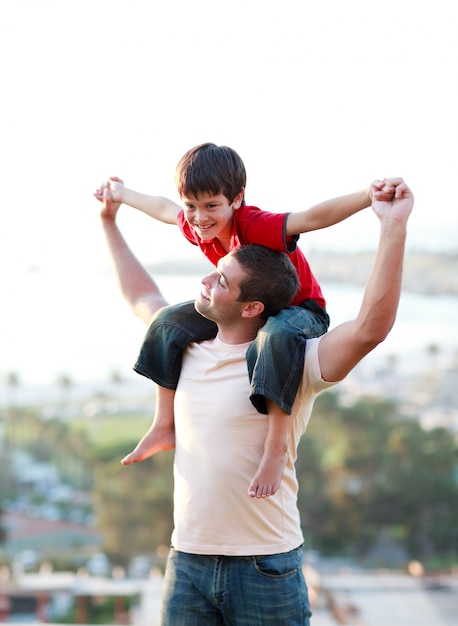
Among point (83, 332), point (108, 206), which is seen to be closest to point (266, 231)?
point (108, 206)

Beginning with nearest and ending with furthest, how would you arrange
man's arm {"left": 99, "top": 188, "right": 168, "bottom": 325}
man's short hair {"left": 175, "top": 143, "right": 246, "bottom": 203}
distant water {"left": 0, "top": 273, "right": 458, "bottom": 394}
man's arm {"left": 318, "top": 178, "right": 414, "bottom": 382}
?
man's arm {"left": 318, "top": 178, "right": 414, "bottom": 382} → man's short hair {"left": 175, "top": 143, "right": 246, "bottom": 203} → man's arm {"left": 99, "top": 188, "right": 168, "bottom": 325} → distant water {"left": 0, "top": 273, "right": 458, "bottom": 394}

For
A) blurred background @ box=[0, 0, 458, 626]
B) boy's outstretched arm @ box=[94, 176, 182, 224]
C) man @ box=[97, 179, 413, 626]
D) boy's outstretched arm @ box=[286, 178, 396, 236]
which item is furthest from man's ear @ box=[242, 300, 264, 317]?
blurred background @ box=[0, 0, 458, 626]

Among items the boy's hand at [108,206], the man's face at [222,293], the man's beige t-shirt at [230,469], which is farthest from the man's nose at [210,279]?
the boy's hand at [108,206]

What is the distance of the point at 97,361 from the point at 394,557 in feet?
28.9

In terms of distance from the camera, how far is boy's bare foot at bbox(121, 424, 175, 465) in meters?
1.51

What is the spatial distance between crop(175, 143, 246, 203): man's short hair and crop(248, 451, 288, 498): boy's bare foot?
0.44 meters

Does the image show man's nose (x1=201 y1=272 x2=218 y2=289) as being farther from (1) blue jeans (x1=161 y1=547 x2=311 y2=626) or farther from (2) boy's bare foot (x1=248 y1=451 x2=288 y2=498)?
(1) blue jeans (x1=161 y1=547 x2=311 y2=626)

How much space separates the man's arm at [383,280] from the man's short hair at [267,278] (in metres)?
0.16

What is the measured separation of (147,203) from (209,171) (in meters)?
0.24

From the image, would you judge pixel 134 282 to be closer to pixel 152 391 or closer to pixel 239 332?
pixel 239 332

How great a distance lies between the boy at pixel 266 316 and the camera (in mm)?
1313

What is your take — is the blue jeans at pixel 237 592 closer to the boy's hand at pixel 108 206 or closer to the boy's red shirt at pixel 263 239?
the boy's red shirt at pixel 263 239

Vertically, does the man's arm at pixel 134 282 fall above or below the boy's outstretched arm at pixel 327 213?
below

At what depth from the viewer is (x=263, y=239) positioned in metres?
1.44
